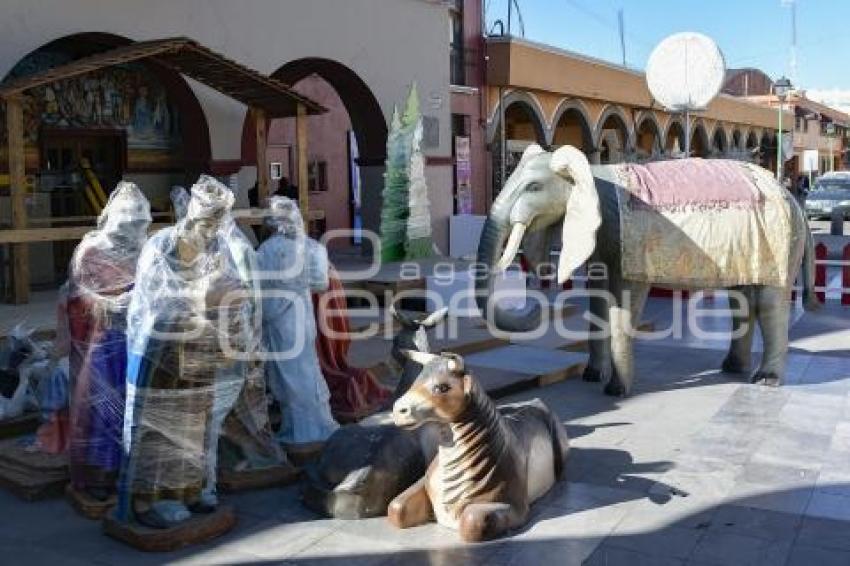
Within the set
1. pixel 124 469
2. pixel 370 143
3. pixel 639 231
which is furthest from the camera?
pixel 370 143

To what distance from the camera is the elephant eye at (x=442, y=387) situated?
422 centimetres

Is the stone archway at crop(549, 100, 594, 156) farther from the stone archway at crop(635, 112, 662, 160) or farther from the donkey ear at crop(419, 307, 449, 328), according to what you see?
the donkey ear at crop(419, 307, 449, 328)

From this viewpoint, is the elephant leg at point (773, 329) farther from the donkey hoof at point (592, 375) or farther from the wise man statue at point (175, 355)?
the wise man statue at point (175, 355)

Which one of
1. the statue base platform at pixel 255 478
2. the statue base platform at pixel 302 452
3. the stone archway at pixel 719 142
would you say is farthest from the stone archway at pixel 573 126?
the statue base platform at pixel 255 478

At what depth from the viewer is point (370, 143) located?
13.8 m

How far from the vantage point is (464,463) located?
441cm

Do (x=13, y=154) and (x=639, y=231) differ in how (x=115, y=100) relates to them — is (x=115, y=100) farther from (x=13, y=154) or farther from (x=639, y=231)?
(x=639, y=231)

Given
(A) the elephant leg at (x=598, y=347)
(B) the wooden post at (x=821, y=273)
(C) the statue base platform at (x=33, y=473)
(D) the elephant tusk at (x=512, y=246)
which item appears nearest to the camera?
(C) the statue base platform at (x=33, y=473)

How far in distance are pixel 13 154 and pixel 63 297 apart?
150 inches

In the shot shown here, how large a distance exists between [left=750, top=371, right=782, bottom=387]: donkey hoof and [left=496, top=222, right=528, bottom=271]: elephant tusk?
91.1 inches

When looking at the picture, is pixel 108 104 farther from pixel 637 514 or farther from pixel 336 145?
pixel 637 514

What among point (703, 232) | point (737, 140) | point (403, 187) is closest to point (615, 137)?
point (403, 187)

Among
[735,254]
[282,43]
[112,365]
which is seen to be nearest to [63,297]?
[112,365]

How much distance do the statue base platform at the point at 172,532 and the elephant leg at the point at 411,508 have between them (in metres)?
0.82
